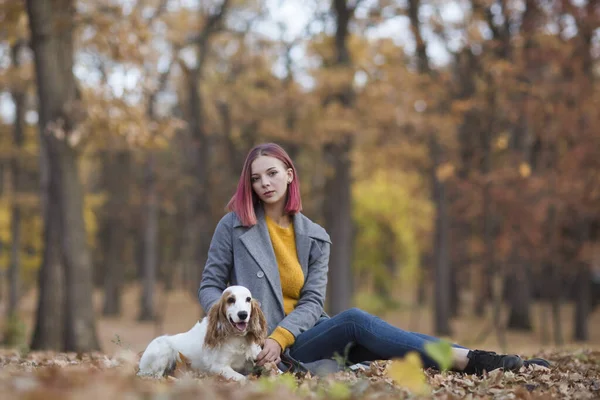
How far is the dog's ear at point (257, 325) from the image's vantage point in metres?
4.34

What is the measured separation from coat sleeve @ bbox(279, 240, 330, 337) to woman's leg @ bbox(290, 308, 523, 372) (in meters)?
0.10

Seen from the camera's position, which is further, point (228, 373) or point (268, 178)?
point (268, 178)

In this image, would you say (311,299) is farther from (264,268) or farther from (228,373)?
(228,373)

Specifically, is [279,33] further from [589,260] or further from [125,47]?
[589,260]

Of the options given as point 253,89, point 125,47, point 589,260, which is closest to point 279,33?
point 253,89

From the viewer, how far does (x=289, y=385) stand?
3.69 m

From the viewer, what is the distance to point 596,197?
647 inches

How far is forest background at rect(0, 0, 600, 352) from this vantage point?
11.0 metres

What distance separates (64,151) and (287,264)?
6.92 m

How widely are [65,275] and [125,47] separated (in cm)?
379

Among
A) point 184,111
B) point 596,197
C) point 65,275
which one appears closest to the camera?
point 65,275

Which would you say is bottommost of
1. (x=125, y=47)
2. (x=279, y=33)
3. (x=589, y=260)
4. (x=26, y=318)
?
(x=26, y=318)

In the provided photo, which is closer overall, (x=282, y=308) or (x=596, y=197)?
(x=282, y=308)

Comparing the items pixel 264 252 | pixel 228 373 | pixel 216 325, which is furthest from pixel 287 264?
pixel 228 373
